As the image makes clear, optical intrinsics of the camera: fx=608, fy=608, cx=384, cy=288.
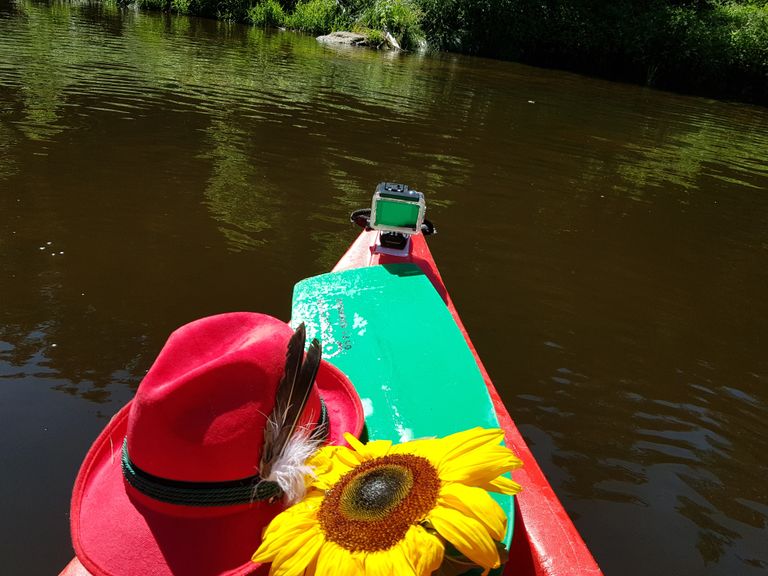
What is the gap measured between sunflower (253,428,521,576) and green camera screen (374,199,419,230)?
94.0 inches

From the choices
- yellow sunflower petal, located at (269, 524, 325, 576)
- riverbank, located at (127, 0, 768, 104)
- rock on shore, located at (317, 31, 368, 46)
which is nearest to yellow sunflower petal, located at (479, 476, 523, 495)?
yellow sunflower petal, located at (269, 524, 325, 576)

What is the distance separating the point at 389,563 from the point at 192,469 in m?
0.50

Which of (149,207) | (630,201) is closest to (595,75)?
(630,201)

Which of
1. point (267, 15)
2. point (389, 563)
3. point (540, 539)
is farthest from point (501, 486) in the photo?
point (267, 15)

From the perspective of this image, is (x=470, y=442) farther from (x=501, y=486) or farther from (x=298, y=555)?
(x=298, y=555)

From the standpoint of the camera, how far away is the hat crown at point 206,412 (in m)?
1.35

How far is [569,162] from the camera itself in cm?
914

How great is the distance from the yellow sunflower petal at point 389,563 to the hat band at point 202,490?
0.33m

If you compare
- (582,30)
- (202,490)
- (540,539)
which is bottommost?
(540,539)

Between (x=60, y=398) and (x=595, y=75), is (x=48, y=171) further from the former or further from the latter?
(x=595, y=75)

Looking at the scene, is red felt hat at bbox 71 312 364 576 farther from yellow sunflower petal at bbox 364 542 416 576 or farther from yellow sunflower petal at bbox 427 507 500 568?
yellow sunflower petal at bbox 427 507 500 568

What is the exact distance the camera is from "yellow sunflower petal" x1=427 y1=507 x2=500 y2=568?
3.97ft

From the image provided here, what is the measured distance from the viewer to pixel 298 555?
1235 millimetres

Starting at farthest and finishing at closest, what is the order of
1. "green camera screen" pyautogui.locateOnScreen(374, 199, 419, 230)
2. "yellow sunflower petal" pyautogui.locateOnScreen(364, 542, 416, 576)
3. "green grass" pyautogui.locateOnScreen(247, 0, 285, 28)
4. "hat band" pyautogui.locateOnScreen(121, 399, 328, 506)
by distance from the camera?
"green grass" pyautogui.locateOnScreen(247, 0, 285, 28) < "green camera screen" pyautogui.locateOnScreen(374, 199, 419, 230) < "hat band" pyautogui.locateOnScreen(121, 399, 328, 506) < "yellow sunflower petal" pyautogui.locateOnScreen(364, 542, 416, 576)
